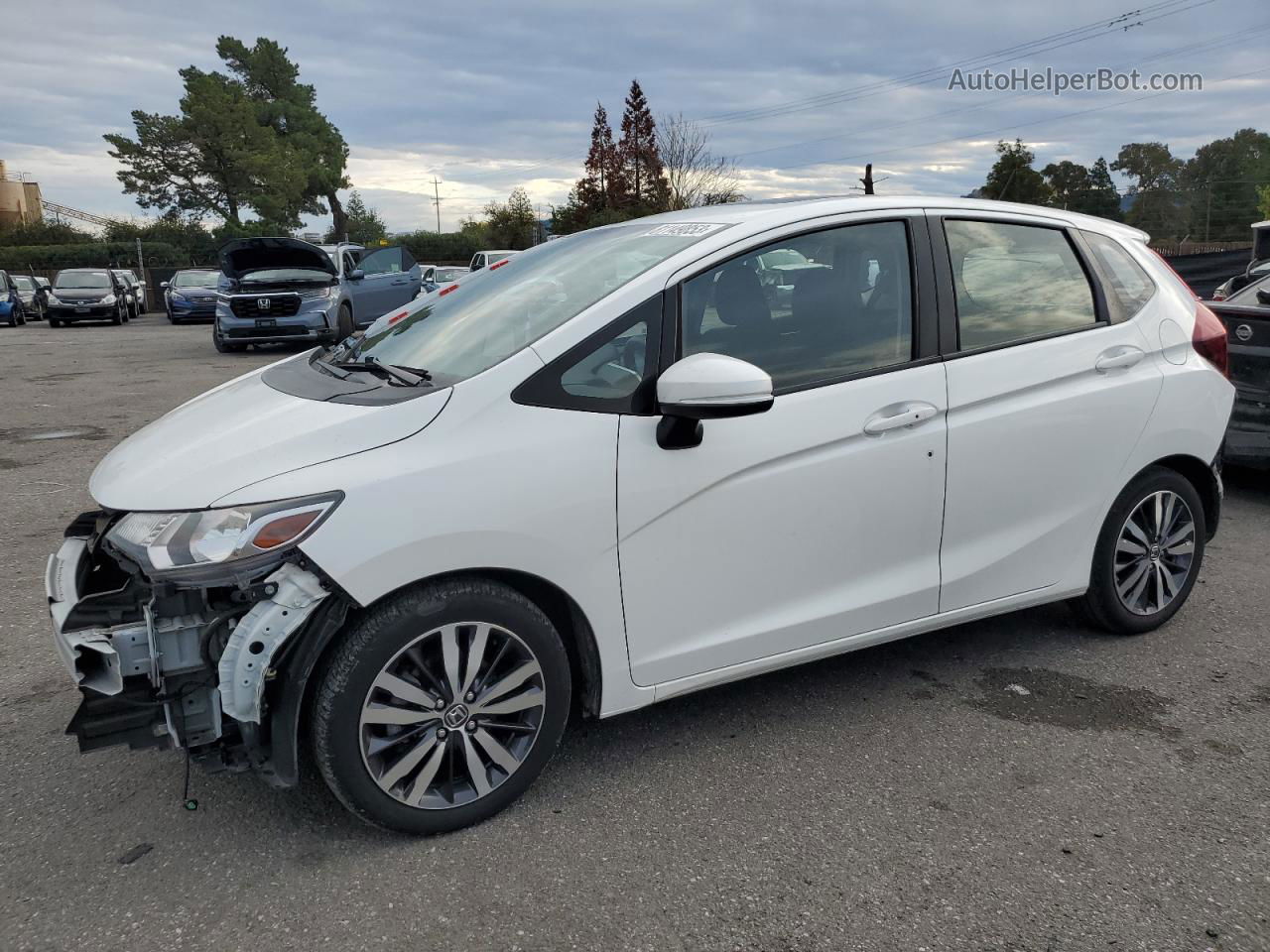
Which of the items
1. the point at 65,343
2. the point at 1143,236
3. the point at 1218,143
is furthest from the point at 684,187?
the point at 1218,143

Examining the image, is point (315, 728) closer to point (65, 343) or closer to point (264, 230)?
point (65, 343)

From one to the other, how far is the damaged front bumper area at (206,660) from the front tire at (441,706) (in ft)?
0.33

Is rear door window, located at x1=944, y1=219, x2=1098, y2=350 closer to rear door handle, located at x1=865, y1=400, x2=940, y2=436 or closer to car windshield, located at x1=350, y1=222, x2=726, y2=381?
rear door handle, located at x1=865, y1=400, x2=940, y2=436

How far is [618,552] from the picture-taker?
2.88m

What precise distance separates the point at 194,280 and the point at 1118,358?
28.4 m

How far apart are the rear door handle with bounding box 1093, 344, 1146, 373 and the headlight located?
9.09 feet

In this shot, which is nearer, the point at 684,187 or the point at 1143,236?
the point at 1143,236

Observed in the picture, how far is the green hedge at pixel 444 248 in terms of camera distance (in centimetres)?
5575

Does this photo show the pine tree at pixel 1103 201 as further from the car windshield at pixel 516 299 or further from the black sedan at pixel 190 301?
the car windshield at pixel 516 299

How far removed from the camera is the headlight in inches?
97.5

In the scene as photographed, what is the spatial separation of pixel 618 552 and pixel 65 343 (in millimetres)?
22035

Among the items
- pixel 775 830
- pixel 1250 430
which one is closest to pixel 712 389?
pixel 775 830

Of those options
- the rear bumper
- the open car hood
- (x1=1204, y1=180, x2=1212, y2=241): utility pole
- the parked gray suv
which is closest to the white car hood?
the rear bumper

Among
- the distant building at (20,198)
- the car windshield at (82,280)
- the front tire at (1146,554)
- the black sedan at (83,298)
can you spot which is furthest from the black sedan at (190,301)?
the distant building at (20,198)
